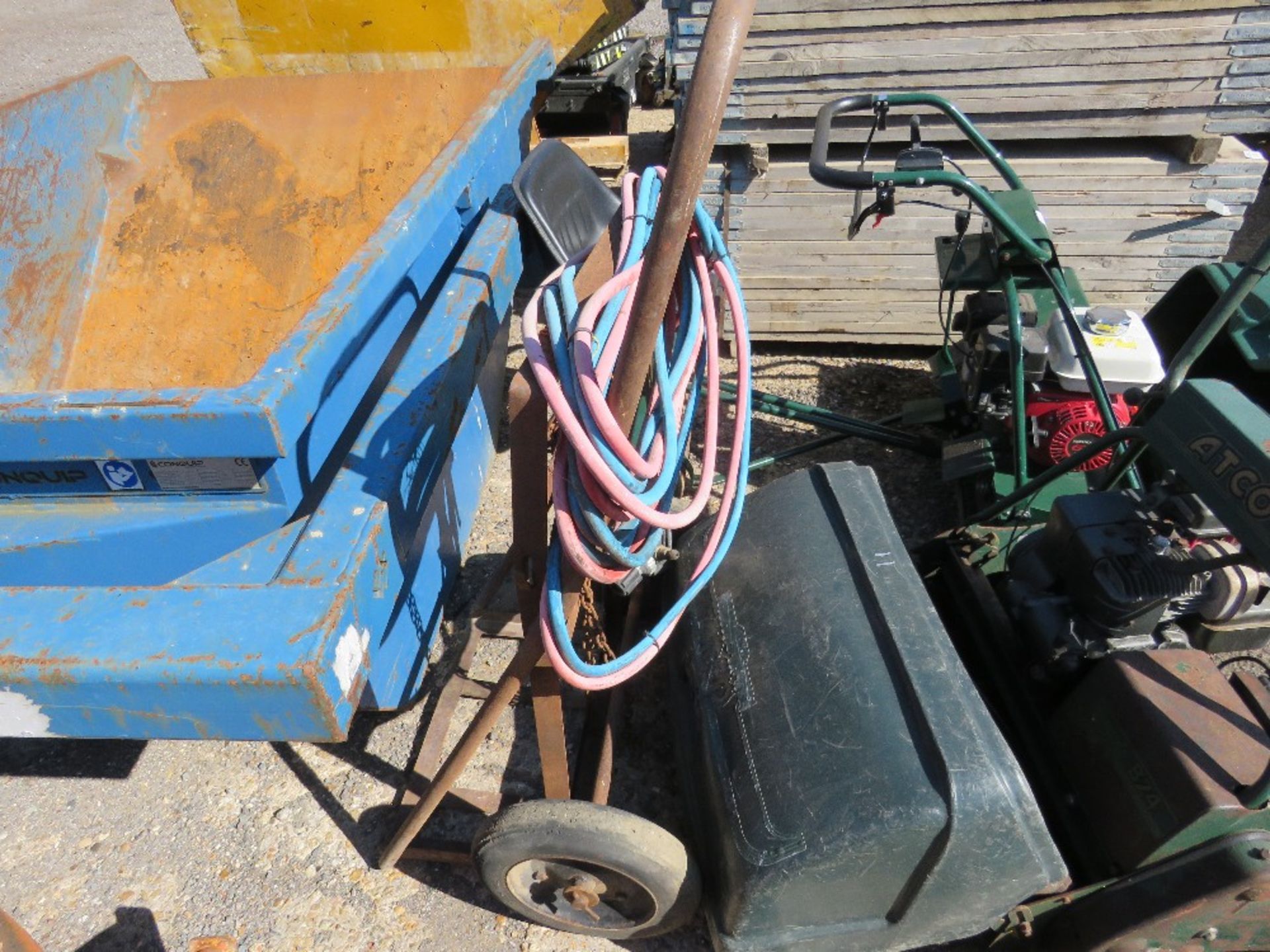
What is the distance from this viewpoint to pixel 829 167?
7.81 ft

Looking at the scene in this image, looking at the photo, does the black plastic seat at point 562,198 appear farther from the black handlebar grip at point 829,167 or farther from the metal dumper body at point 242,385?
the black handlebar grip at point 829,167

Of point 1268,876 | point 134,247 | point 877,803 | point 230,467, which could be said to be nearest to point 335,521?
point 230,467

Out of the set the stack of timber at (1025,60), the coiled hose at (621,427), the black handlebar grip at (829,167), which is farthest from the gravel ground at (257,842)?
the stack of timber at (1025,60)

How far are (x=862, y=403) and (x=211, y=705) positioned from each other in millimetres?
2998

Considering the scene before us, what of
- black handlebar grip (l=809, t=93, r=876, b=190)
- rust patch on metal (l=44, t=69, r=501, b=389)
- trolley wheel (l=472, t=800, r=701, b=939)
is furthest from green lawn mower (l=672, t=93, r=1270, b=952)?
rust patch on metal (l=44, t=69, r=501, b=389)

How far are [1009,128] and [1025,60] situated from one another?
25 centimetres

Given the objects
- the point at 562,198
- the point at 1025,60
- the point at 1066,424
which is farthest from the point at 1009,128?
the point at 562,198

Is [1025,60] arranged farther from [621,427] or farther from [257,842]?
[257,842]

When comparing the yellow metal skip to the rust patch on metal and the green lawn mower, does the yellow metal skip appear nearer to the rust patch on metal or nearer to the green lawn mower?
the rust patch on metal

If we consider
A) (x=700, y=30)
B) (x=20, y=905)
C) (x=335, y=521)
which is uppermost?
(x=700, y=30)

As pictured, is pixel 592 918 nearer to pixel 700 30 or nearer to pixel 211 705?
pixel 211 705

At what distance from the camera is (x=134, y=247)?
2.90 metres

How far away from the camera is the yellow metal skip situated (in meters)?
3.55

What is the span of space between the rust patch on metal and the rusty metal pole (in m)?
2.10
